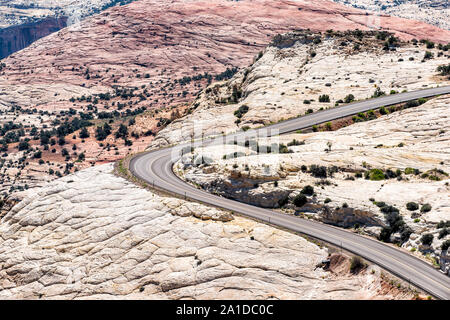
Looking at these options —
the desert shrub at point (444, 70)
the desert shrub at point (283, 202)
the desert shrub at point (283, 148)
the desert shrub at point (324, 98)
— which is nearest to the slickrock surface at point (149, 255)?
the desert shrub at point (283, 202)

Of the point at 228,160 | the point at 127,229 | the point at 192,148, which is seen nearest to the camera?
the point at 127,229

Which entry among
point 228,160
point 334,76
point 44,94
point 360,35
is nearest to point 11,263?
point 228,160

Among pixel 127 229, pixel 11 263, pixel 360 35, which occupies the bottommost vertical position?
pixel 11 263

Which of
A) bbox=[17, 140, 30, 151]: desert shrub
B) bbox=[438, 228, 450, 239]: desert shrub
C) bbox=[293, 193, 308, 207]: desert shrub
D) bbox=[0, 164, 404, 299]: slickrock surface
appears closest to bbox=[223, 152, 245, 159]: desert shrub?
bbox=[0, 164, 404, 299]: slickrock surface

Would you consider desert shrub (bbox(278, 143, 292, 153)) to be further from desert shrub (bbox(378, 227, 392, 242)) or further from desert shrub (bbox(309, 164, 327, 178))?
desert shrub (bbox(378, 227, 392, 242))

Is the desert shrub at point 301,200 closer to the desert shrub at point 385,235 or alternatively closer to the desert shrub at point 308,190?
the desert shrub at point 308,190

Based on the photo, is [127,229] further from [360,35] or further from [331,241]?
[360,35]

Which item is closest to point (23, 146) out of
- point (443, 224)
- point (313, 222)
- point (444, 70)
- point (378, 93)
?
point (378, 93)
